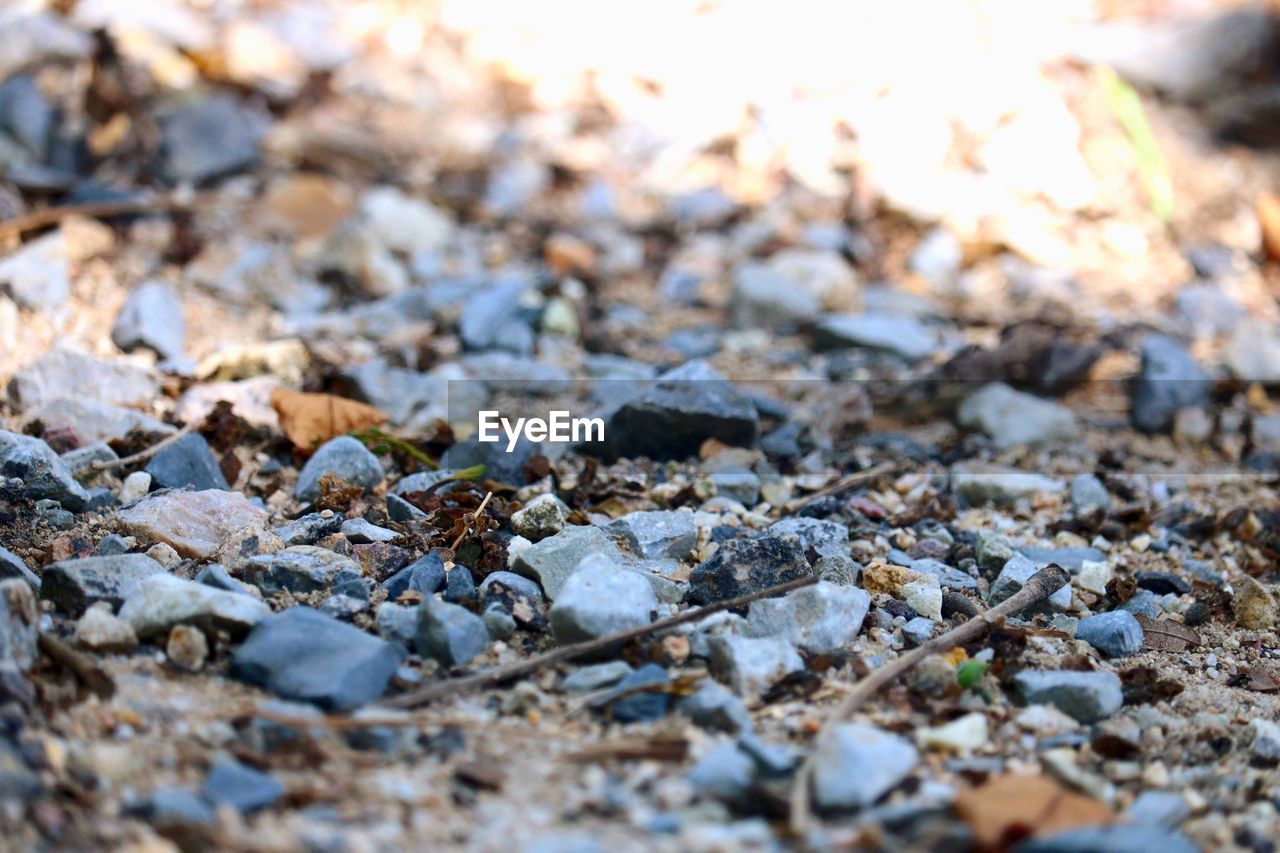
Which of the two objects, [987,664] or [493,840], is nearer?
[493,840]

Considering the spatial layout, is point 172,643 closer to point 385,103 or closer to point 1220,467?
point 1220,467

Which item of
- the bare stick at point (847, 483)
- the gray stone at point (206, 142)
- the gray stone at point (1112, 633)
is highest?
the gray stone at point (206, 142)

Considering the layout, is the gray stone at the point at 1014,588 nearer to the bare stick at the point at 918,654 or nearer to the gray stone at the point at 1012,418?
the bare stick at the point at 918,654

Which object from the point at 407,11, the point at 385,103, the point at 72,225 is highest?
the point at 407,11

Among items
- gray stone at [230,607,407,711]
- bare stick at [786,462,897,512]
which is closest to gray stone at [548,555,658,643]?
gray stone at [230,607,407,711]

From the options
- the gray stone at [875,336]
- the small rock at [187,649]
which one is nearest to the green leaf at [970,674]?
the small rock at [187,649]

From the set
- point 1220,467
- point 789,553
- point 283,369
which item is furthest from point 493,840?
point 1220,467
